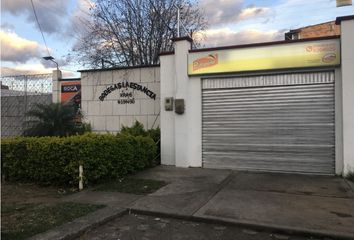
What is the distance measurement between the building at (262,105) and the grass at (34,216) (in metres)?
5.30

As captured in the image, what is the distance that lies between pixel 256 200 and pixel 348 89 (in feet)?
14.4

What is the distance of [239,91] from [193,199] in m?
4.71

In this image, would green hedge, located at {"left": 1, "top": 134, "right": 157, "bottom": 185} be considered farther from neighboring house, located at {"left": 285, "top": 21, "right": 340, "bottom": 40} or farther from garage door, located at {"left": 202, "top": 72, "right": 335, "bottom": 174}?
neighboring house, located at {"left": 285, "top": 21, "right": 340, "bottom": 40}

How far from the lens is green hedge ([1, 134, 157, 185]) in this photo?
8.81 meters

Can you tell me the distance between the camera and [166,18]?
20.5 m

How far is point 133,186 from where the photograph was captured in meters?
8.96

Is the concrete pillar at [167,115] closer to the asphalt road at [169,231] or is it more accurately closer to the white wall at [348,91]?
the white wall at [348,91]

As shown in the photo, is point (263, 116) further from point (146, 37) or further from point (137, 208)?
point (146, 37)

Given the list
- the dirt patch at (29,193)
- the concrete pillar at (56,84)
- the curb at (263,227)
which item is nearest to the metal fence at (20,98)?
the concrete pillar at (56,84)

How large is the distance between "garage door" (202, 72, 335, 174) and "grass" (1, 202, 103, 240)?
213 inches

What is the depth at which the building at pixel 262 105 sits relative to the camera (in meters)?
10.1

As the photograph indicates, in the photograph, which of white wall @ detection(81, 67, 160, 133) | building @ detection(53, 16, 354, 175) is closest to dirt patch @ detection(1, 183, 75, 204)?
Answer: building @ detection(53, 16, 354, 175)

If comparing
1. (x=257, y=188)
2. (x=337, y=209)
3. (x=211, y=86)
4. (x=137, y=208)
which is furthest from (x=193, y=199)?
(x=211, y=86)

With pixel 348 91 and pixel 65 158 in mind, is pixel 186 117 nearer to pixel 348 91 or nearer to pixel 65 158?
pixel 65 158
